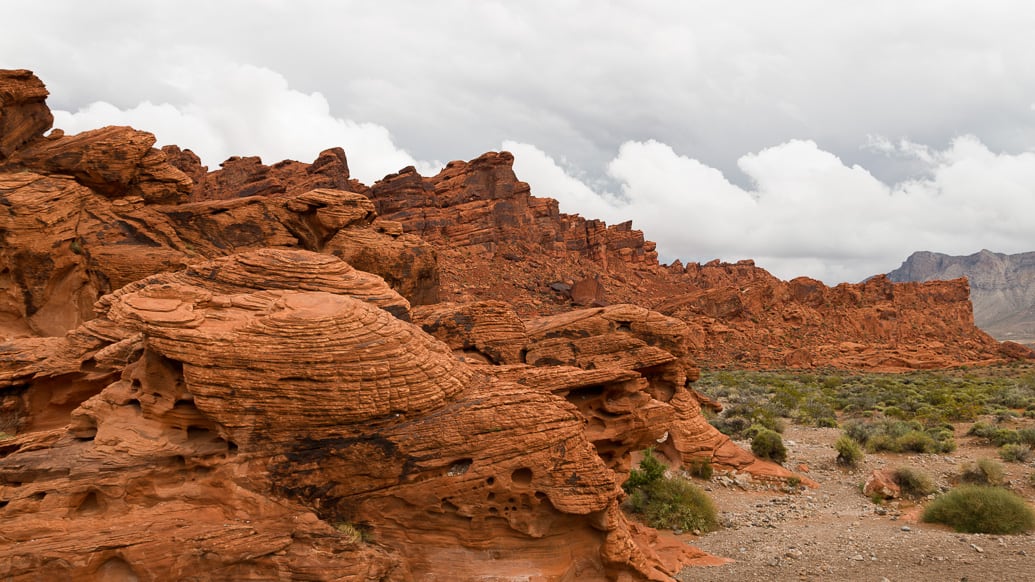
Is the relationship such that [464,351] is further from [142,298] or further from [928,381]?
[928,381]

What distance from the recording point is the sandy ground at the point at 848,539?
33.3ft

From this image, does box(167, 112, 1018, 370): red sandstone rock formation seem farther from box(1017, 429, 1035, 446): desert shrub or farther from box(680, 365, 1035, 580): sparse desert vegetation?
box(1017, 429, 1035, 446): desert shrub

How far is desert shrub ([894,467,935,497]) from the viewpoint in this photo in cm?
1538

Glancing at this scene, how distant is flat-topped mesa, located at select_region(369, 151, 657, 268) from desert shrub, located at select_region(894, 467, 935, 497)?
49315mm

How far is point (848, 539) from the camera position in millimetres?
12055

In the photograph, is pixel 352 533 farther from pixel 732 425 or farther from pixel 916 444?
pixel 916 444

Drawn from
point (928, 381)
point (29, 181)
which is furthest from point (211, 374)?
point (928, 381)

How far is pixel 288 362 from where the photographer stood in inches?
311

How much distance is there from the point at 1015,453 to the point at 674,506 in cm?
1298

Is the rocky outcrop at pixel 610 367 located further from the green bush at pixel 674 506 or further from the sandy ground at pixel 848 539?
the sandy ground at pixel 848 539

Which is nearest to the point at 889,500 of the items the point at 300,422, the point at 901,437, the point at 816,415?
the point at 901,437

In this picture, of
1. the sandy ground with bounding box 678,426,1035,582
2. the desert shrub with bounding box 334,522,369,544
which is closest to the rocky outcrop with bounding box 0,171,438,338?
the desert shrub with bounding box 334,522,369,544

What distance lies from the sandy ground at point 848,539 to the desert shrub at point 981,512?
15.8 inches

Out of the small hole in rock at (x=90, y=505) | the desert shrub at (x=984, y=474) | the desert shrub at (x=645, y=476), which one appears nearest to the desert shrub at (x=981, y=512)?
the desert shrub at (x=984, y=474)
